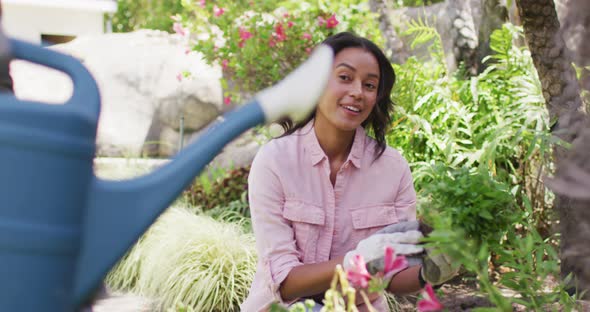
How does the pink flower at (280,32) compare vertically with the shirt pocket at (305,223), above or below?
above

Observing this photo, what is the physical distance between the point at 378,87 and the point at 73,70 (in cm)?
159

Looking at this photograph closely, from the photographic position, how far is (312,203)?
2.14 m

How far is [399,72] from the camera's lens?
4.80 metres

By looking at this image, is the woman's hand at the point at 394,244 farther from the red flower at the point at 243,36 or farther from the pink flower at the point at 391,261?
the red flower at the point at 243,36

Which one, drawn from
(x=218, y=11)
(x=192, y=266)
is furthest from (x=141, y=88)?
(x=192, y=266)

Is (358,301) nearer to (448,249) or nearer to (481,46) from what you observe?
(448,249)

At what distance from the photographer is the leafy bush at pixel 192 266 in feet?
12.2

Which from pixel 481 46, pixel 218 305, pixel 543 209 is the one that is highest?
pixel 481 46

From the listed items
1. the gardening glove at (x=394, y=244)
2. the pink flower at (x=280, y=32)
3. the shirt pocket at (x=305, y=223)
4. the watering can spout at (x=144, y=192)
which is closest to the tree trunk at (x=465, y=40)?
the pink flower at (x=280, y=32)

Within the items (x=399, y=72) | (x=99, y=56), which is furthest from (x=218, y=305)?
(x=99, y=56)

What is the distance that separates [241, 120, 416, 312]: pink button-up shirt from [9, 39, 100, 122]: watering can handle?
129 cm

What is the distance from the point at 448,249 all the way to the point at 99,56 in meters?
10.4

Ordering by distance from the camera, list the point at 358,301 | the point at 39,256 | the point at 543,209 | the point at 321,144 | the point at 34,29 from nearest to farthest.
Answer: the point at 39,256
the point at 358,301
the point at 321,144
the point at 543,209
the point at 34,29

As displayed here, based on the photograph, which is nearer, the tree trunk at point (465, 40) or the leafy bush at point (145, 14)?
the tree trunk at point (465, 40)
